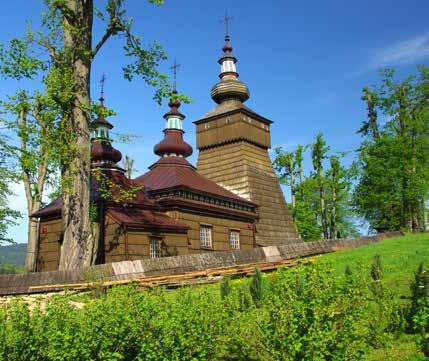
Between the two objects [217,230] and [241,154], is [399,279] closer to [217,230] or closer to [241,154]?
[217,230]

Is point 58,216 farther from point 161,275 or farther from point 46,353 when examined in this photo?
point 46,353

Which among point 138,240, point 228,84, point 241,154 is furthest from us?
point 228,84

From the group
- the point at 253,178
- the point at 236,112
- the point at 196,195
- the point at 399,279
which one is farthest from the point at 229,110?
the point at 399,279

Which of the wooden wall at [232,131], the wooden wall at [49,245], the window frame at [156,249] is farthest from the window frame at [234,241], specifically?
the wooden wall at [49,245]

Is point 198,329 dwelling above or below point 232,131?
below

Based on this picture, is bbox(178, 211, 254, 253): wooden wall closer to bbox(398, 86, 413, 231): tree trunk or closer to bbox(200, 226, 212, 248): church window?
bbox(200, 226, 212, 248): church window

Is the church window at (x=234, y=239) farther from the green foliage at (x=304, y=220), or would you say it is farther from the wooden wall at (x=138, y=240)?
the green foliage at (x=304, y=220)

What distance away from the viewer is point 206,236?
93.4ft

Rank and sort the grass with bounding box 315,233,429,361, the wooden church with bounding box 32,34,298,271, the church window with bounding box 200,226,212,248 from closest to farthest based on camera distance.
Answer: the grass with bounding box 315,233,429,361 → the wooden church with bounding box 32,34,298,271 → the church window with bounding box 200,226,212,248

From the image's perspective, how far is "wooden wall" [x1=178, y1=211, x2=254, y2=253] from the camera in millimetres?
26803

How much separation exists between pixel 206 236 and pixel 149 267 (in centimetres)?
1144

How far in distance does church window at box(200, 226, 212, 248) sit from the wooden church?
6 cm

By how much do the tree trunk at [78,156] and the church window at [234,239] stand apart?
607 inches

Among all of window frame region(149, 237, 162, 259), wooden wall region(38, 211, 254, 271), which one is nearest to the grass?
wooden wall region(38, 211, 254, 271)
